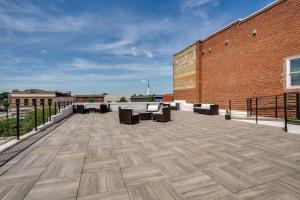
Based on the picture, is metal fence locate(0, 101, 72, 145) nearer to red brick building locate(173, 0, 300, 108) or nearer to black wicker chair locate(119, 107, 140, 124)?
black wicker chair locate(119, 107, 140, 124)

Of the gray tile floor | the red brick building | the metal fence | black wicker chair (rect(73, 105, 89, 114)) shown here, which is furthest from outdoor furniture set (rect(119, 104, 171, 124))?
black wicker chair (rect(73, 105, 89, 114))

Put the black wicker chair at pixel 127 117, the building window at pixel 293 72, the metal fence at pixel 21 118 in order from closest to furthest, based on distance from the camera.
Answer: the metal fence at pixel 21 118 < the building window at pixel 293 72 < the black wicker chair at pixel 127 117

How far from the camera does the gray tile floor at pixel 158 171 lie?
2279mm

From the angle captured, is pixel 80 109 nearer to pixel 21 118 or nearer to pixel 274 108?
pixel 21 118

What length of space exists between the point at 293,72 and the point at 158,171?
741cm

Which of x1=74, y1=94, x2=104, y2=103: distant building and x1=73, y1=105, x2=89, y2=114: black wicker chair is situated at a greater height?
x1=74, y1=94, x2=104, y2=103: distant building

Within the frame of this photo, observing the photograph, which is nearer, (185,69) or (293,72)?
(293,72)

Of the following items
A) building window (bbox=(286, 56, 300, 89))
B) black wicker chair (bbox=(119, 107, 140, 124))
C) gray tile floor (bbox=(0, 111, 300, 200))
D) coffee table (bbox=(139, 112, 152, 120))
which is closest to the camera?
gray tile floor (bbox=(0, 111, 300, 200))

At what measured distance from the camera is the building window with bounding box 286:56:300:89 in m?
7.22

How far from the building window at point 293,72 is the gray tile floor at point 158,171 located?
12.4 ft

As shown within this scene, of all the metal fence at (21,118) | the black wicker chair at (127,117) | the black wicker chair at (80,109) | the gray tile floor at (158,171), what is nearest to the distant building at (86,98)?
the black wicker chair at (80,109)

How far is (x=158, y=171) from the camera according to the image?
2.93 meters

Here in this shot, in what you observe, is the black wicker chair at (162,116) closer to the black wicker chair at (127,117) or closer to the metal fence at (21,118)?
the black wicker chair at (127,117)

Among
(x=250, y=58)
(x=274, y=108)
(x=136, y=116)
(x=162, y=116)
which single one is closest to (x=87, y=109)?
(x=136, y=116)
